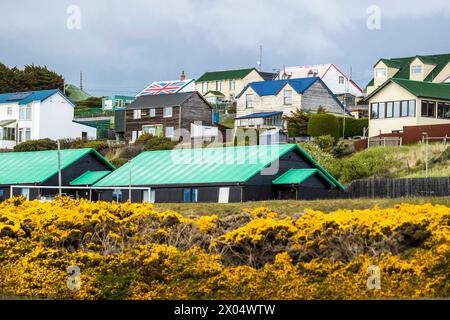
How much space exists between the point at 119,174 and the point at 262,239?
2690cm

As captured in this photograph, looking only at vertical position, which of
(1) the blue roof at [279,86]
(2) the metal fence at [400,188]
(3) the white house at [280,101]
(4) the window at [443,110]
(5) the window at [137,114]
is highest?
(1) the blue roof at [279,86]

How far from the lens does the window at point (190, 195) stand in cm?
4681

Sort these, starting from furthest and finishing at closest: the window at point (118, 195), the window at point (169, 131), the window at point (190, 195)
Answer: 1. the window at point (169, 131)
2. the window at point (118, 195)
3. the window at point (190, 195)

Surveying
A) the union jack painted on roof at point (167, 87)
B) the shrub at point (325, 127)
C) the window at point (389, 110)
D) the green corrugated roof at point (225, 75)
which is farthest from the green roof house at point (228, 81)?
the window at point (389, 110)

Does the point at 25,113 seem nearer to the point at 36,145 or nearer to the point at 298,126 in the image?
the point at 36,145

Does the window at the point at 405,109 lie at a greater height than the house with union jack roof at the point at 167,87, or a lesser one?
lesser

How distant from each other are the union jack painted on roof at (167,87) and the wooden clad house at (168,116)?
476 inches

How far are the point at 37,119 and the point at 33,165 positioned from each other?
106ft

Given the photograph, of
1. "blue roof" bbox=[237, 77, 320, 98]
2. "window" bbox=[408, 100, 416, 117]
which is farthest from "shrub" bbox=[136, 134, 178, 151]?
"blue roof" bbox=[237, 77, 320, 98]

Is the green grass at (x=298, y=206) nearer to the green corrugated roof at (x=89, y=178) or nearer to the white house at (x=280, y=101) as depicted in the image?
the green corrugated roof at (x=89, y=178)

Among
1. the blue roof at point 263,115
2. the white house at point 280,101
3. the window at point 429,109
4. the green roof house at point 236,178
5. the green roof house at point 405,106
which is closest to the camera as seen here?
the green roof house at point 236,178

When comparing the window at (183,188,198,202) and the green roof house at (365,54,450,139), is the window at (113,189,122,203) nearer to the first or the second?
the window at (183,188,198,202)

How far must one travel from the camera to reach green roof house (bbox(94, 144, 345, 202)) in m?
45.7
